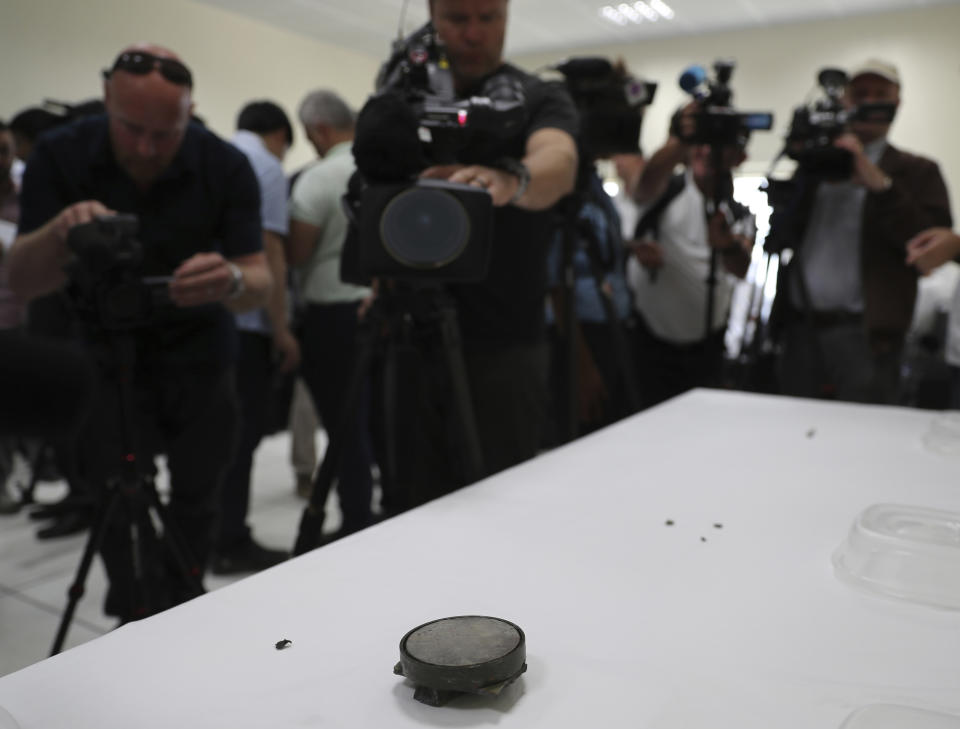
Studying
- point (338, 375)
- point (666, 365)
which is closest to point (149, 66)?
point (338, 375)

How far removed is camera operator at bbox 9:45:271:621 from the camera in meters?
1.34

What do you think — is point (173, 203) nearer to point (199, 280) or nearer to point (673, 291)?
point (199, 280)

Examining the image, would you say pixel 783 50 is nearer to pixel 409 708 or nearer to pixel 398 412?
pixel 398 412

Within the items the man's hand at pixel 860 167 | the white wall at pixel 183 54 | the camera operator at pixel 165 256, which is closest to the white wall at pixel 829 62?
the white wall at pixel 183 54

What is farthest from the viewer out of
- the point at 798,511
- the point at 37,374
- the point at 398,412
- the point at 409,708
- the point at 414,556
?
the point at 398,412

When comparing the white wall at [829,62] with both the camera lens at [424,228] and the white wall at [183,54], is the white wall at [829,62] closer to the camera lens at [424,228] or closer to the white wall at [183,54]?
the white wall at [183,54]

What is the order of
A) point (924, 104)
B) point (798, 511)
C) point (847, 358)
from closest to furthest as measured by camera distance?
point (798, 511)
point (847, 358)
point (924, 104)

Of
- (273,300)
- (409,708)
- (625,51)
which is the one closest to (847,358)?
(273,300)

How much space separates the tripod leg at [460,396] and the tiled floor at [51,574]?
2.96ft

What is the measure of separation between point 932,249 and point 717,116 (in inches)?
22.8

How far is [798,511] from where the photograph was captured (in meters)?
0.84

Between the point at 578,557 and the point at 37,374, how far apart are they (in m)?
0.53

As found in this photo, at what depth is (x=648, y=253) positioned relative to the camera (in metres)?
2.63

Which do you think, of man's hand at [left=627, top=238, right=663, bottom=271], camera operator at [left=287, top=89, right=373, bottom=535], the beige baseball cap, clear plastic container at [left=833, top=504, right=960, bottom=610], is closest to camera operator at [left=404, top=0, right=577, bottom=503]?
clear plastic container at [left=833, top=504, right=960, bottom=610]
